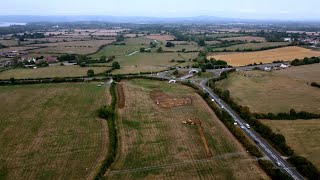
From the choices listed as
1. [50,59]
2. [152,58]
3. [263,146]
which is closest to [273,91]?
[263,146]

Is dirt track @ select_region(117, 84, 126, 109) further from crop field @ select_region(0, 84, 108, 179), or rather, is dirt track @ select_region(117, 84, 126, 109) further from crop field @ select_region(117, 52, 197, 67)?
crop field @ select_region(117, 52, 197, 67)

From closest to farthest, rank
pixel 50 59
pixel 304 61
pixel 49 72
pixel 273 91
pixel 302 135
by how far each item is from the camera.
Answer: pixel 302 135 → pixel 273 91 → pixel 49 72 → pixel 304 61 → pixel 50 59

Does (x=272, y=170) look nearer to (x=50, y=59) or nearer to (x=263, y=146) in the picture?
(x=263, y=146)

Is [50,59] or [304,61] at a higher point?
[304,61]

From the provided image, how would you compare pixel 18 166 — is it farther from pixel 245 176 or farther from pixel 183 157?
pixel 245 176

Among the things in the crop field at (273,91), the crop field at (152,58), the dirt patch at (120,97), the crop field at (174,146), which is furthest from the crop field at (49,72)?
the crop field at (273,91)

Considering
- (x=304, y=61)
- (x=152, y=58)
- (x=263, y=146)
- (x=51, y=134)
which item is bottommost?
(x=263, y=146)

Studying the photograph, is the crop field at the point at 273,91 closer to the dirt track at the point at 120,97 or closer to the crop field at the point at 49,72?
the dirt track at the point at 120,97
